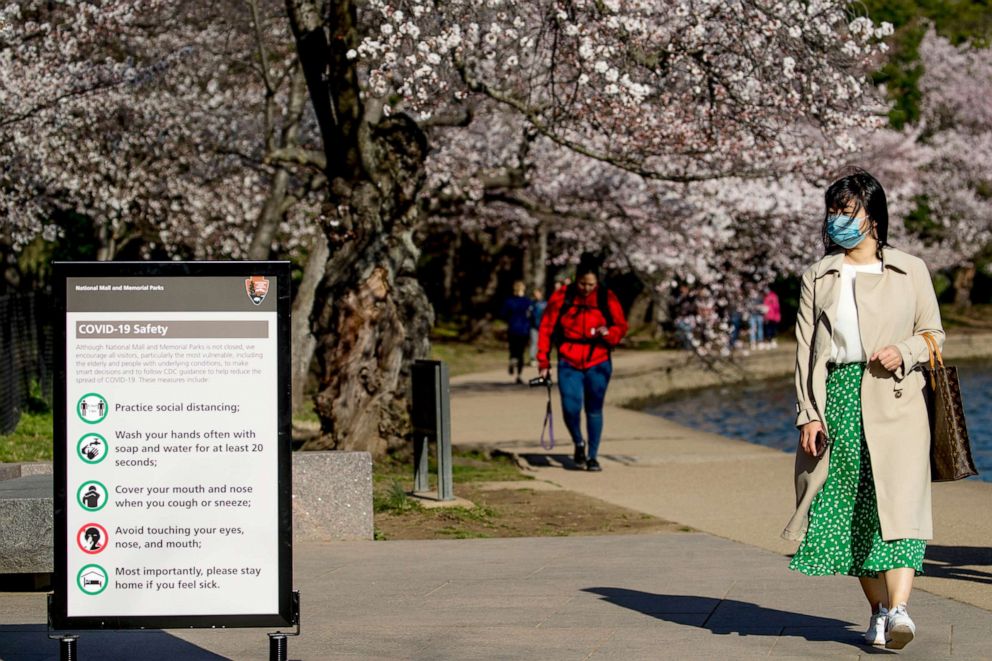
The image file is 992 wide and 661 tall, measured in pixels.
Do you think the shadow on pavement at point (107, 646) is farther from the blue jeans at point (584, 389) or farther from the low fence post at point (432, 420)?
the blue jeans at point (584, 389)

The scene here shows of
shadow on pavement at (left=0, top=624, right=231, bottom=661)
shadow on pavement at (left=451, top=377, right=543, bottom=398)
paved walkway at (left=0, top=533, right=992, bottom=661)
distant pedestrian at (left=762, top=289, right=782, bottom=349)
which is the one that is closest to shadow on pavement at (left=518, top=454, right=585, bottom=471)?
paved walkway at (left=0, top=533, right=992, bottom=661)

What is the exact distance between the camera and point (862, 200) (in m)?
6.24

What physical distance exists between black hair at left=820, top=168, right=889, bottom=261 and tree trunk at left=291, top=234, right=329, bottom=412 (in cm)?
1409

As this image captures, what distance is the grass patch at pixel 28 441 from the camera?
1388 centimetres

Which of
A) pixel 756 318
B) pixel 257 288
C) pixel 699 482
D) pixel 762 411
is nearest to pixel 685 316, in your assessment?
pixel 762 411

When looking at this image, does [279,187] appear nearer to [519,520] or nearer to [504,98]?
[504,98]

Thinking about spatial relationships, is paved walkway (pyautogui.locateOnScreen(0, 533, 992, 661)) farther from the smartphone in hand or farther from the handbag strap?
the handbag strap

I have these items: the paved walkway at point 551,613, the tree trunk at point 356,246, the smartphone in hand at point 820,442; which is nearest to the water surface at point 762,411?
the tree trunk at point 356,246

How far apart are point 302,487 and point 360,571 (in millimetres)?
1082

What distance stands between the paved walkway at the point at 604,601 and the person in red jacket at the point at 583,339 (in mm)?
1862

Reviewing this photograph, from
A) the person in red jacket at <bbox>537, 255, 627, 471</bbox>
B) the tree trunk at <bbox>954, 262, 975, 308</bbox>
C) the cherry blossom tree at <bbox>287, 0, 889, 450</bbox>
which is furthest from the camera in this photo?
the tree trunk at <bbox>954, 262, 975, 308</bbox>

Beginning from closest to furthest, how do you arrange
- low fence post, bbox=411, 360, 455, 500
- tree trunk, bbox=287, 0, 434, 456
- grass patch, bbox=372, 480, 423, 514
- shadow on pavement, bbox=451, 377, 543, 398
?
1. grass patch, bbox=372, 480, 423, 514
2. low fence post, bbox=411, 360, 455, 500
3. tree trunk, bbox=287, 0, 434, 456
4. shadow on pavement, bbox=451, 377, 543, 398

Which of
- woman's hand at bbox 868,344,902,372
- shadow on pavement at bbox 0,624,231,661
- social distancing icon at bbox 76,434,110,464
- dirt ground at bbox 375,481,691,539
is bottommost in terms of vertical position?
dirt ground at bbox 375,481,691,539

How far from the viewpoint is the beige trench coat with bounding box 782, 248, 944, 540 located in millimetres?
6059
